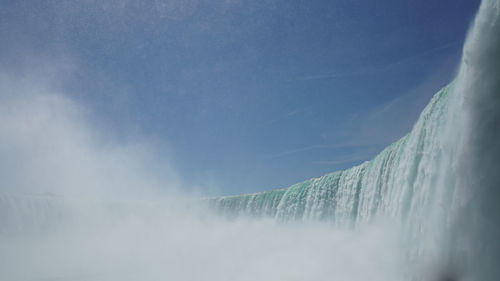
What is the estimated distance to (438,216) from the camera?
5.51m

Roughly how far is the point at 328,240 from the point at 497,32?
1020 cm

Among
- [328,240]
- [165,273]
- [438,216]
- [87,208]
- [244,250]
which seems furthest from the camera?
[87,208]

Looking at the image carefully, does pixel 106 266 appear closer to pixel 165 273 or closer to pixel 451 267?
pixel 165 273

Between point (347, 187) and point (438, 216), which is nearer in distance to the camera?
point (438, 216)

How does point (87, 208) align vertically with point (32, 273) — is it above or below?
above

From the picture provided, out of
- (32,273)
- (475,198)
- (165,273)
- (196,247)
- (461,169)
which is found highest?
(196,247)

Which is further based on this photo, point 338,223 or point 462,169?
point 338,223

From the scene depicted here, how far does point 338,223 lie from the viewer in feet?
44.9

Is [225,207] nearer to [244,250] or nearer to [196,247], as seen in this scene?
[196,247]

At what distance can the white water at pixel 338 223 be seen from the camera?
4531 millimetres

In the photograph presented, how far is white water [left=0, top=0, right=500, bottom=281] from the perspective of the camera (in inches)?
178

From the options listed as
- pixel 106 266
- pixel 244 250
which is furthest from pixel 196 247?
pixel 106 266

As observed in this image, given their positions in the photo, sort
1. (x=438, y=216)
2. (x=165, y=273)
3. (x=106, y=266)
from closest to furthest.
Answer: (x=438, y=216) → (x=165, y=273) → (x=106, y=266)

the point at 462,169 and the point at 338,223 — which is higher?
the point at 338,223
